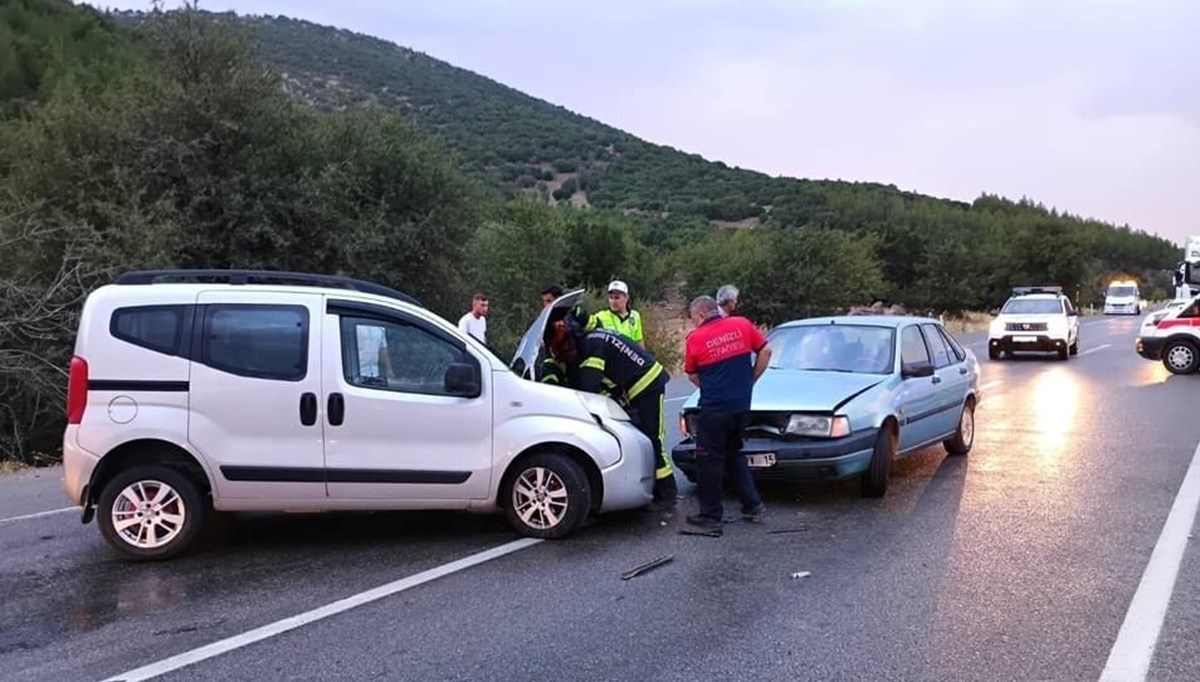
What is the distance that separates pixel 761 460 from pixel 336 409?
325 cm

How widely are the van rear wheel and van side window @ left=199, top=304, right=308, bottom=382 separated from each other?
822mm

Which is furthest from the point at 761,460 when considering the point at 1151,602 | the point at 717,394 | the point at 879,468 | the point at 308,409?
the point at 308,409

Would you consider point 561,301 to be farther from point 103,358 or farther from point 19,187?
point 19,187

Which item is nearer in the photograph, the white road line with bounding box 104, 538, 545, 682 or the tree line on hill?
the white road line with bounding box 104, 538, 545, 682

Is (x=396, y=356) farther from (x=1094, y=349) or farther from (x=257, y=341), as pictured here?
(x=1094, y=349)

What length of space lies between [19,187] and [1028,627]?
16481 millimetres

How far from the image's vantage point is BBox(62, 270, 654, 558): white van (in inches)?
252

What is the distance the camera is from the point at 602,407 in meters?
7.17

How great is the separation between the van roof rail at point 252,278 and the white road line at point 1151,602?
4.68 m

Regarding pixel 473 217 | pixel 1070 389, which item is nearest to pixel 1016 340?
pixel 1070 389

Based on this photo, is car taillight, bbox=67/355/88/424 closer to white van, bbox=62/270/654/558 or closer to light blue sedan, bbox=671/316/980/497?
white van, bbox=62/270/654/558

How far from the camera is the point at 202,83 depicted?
54.9 ft

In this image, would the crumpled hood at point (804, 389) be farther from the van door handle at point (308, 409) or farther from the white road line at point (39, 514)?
the white road line at point (39, 514)

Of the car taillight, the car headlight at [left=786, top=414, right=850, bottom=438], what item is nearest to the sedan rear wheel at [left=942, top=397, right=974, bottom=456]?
the car headlight at [left=786, top=414, right=850, bottom=438]
